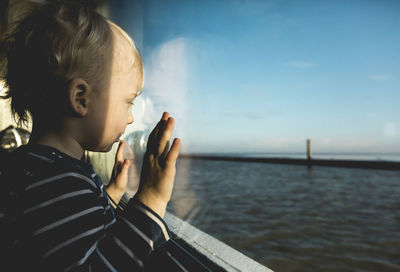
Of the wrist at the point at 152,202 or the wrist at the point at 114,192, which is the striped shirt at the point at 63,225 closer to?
the wrist at the point at 152,202

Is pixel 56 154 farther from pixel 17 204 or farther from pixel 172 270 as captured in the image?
pixel 172 270

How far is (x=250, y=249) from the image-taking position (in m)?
2.00

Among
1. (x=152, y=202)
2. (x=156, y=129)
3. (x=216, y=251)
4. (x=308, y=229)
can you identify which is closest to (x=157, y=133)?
(x=156, y=129)

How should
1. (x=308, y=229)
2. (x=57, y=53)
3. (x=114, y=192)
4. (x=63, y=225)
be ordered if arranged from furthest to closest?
1. (x=308, y=229)
2. (x=114, y=192)
3. (x=57, y=53)
4. (x=63, y=225)

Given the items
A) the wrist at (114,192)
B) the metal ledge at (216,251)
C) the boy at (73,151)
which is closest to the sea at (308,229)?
the metal ledge at (216,251)

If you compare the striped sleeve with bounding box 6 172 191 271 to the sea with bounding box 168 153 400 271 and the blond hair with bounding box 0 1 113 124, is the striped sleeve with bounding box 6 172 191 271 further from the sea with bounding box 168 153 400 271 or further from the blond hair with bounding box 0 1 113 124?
the sea with bounding box 168 153 400 271

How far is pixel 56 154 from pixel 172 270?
0.50m

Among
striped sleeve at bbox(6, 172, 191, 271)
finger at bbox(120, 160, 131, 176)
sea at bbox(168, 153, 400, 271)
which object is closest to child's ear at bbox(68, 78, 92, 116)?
striped sleeve at bbox(6, 172, 191, 271)

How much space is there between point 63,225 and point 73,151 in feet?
0.55

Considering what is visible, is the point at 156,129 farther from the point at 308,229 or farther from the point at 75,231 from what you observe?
the point at 308,229

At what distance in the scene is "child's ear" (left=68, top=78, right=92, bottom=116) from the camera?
0.42 m

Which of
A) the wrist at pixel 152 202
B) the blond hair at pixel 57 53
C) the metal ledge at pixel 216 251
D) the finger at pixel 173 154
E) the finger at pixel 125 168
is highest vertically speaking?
the blond hair at pixel 57 53

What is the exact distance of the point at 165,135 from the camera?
40 cm

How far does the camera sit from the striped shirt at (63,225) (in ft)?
1.04
